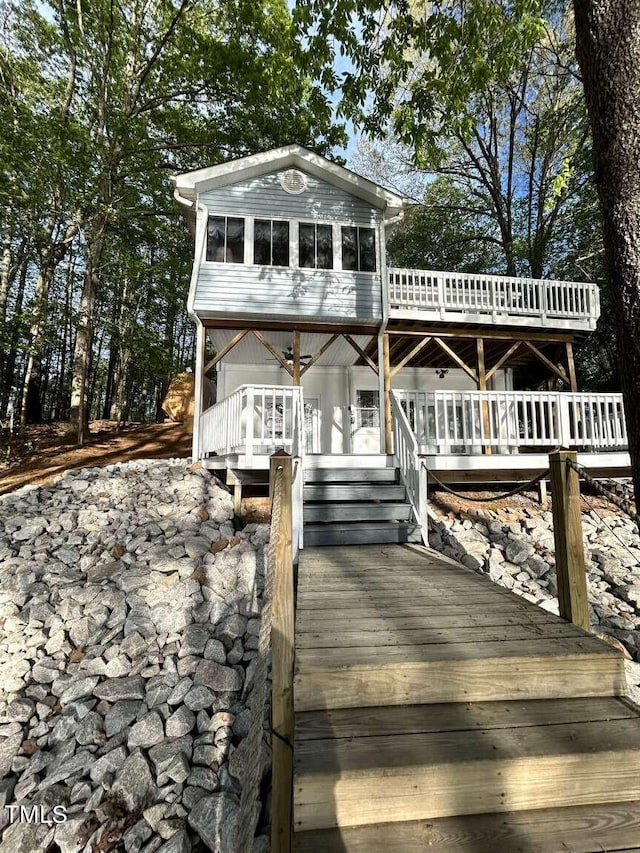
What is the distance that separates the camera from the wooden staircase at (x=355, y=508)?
458cm

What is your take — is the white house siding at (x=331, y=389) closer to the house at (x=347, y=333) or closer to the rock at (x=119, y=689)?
the house at (x=347, y=333)

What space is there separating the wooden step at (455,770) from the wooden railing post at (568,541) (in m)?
0.74

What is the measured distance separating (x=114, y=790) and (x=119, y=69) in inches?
595

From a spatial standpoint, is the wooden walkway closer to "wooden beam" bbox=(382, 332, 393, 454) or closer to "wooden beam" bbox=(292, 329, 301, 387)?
"wooden beam" bbox=(292, 329, 301, 387)

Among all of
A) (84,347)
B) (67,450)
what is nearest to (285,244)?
(84,347)

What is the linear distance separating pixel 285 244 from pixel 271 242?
11.6 inches

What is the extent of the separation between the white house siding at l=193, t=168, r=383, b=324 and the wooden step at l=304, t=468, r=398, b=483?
3.43m

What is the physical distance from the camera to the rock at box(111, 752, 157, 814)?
90.5 inches

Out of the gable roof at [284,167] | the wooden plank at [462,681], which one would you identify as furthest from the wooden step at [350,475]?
the gable roof at [284,167]

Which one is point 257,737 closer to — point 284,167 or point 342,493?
point 342,493

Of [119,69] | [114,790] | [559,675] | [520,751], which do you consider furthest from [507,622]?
[119,69]

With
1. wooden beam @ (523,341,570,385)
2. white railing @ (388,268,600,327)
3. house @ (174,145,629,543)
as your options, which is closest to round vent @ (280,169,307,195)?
house @ (174,145,629,543)

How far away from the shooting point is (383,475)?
5.94 metres

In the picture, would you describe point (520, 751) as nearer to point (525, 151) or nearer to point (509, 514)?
point (509, 514)
